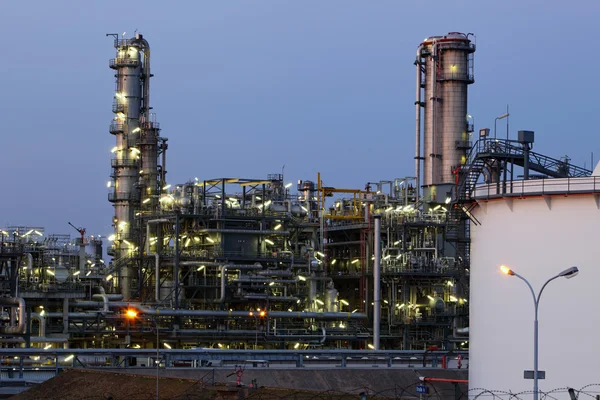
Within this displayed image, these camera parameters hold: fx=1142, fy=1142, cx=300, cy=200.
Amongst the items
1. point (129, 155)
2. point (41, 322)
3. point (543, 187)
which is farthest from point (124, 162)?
point (543, 187)

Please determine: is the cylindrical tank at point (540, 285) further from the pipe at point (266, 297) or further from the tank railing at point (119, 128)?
the tank railing at point (119, 128)

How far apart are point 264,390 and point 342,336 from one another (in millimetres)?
32211

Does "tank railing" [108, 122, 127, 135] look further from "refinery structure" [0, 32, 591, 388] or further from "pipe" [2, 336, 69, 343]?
"pipe" [2, 336, 69, 343]

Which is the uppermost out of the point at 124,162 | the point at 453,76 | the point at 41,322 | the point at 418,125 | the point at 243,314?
the point at 453,76

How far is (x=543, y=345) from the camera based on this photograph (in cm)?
3447

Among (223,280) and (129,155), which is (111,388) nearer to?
(223,280)

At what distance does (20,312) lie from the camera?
177ft

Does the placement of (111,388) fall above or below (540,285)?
below

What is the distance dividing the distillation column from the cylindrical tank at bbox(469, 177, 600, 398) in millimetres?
36838

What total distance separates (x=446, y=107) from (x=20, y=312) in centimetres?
3215

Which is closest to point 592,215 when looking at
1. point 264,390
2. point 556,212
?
point 556,212

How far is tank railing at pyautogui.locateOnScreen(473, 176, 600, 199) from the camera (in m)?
34.0

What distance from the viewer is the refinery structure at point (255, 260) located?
6047 cm

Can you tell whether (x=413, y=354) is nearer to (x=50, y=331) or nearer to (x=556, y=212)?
(x=556, y=212)
